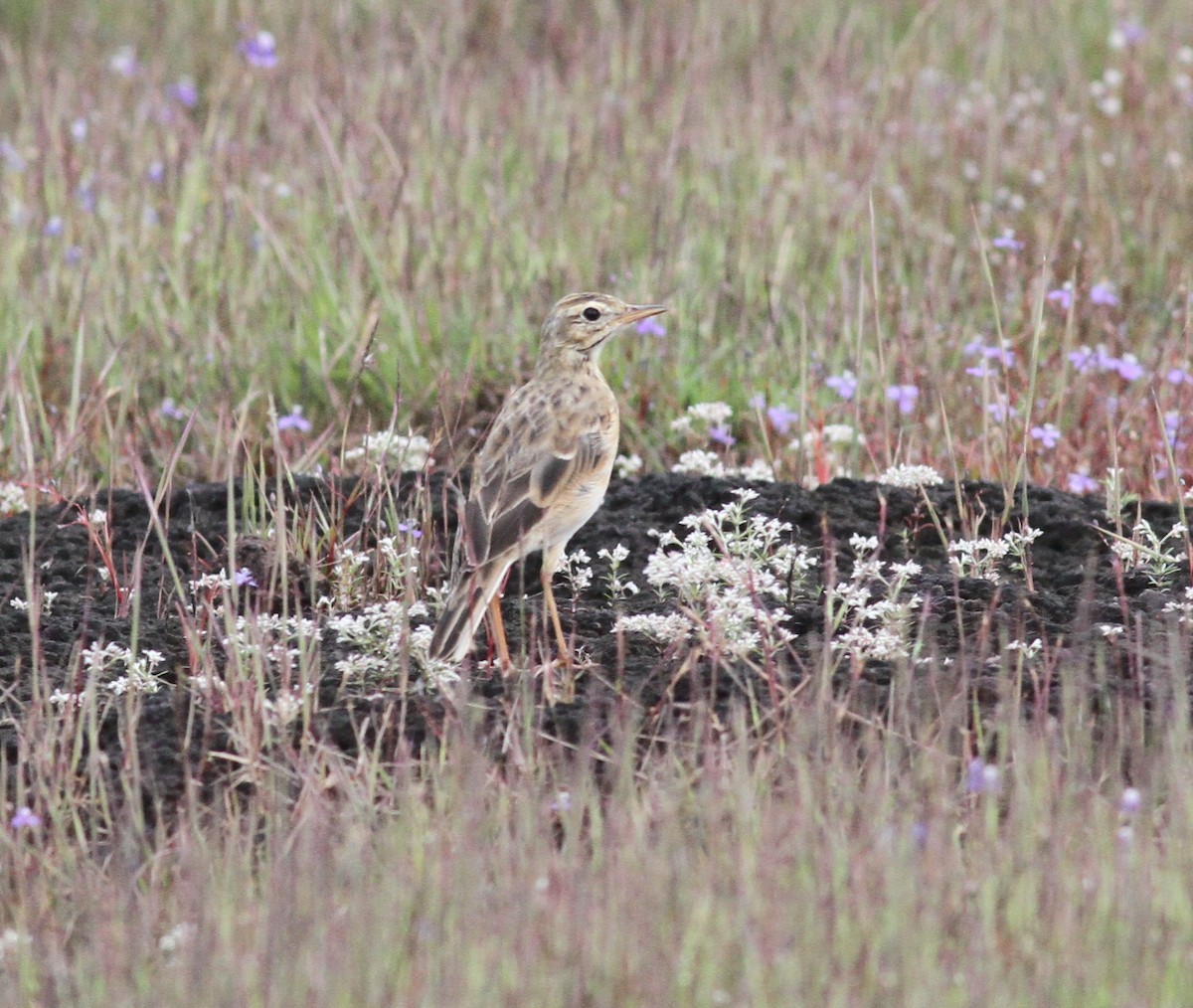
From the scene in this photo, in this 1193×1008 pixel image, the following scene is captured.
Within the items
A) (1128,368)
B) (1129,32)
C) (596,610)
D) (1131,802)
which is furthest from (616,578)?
(1129,32)

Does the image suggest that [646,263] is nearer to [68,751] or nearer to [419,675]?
[419,675]

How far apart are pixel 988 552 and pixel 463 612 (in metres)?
1.50

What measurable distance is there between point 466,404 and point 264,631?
276 cm

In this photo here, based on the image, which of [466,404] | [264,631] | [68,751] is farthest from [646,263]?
[68,751]

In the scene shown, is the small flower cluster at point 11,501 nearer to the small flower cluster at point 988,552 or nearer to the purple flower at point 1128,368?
the small flower cluster at point 988,552

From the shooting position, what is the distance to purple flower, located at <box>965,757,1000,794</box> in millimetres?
3568

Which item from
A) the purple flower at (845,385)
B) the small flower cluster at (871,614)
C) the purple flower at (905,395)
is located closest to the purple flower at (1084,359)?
the purple flower at (905,395)

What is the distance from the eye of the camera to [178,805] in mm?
3977

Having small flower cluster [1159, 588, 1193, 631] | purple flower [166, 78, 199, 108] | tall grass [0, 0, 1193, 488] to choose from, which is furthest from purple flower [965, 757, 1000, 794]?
purple flower [166, 78, 199, 108]

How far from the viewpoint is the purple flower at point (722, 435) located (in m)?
6.29

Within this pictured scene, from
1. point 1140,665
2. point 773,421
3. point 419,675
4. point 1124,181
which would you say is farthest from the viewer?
point 1124,181

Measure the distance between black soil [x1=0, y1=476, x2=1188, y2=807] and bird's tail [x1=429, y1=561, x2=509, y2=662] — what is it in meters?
0.12

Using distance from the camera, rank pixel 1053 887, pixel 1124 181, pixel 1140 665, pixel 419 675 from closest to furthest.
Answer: pixel 1053 887, pixel 1140 665, pixel 419 675, pixel 1124 181

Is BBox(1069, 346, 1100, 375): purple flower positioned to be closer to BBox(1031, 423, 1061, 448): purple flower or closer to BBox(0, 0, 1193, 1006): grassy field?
BBox(0, 0, 1193, 1006): grassy field
